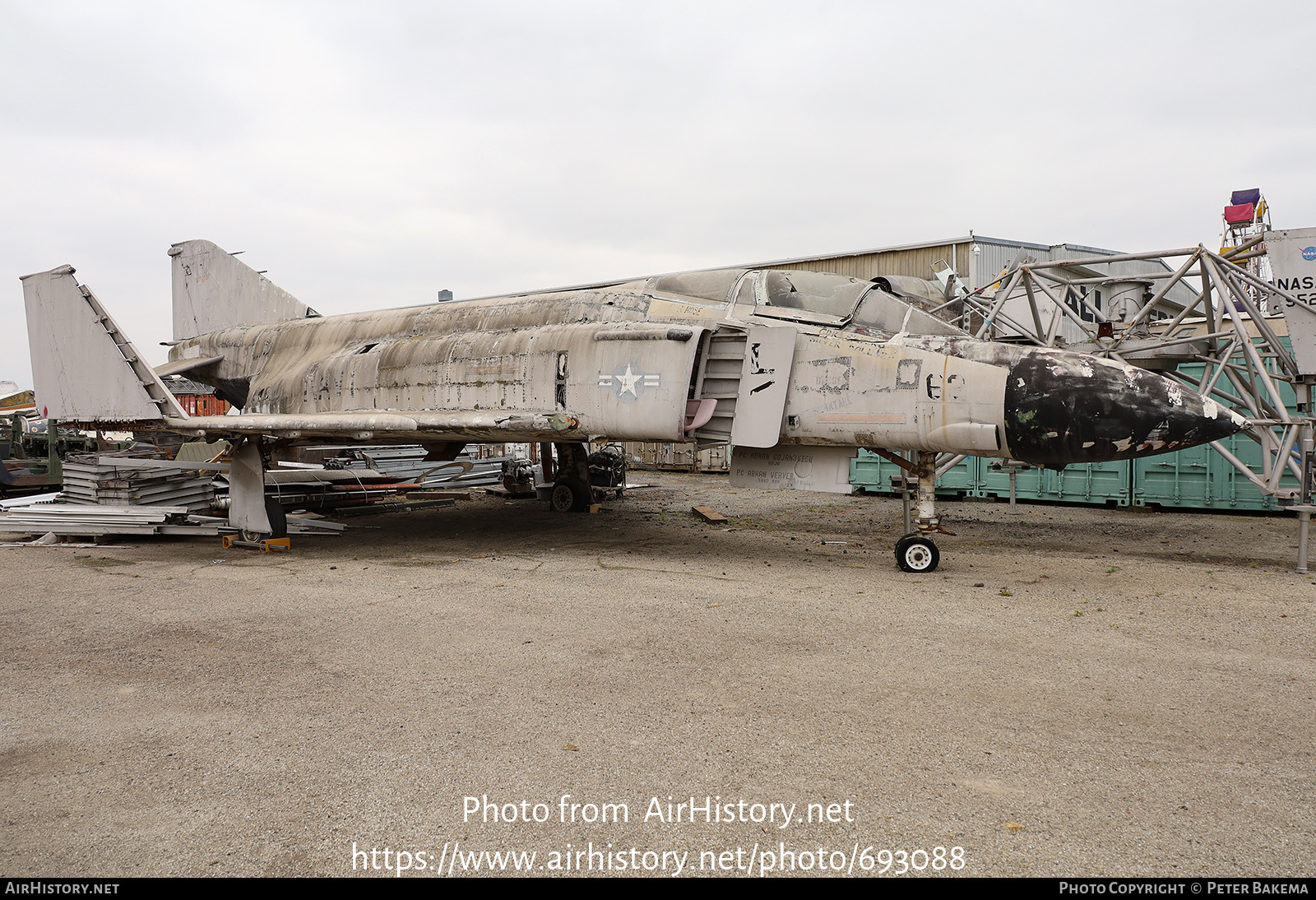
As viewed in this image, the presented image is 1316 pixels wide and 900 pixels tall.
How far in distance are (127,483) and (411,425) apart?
5.12 meters

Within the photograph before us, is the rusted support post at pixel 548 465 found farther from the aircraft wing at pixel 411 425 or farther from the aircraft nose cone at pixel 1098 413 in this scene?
the aircraft nose cone at pixel 1098 413

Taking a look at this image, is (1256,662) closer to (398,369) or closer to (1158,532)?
(1158,532)

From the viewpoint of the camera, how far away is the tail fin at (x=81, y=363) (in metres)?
9.67

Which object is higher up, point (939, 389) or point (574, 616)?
point (939, 389)

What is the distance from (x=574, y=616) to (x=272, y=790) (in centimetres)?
291

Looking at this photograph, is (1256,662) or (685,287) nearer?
(1256,662)

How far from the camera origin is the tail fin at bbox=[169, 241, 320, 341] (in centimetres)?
1300

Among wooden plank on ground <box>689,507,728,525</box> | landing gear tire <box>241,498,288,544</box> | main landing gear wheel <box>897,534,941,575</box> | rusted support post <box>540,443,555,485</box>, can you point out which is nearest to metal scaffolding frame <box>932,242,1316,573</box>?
main landing gear wheel <box>897,534,941,575</box>

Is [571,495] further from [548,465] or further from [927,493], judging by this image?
[927,493]

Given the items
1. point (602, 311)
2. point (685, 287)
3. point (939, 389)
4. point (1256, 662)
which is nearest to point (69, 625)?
point (602, 311)

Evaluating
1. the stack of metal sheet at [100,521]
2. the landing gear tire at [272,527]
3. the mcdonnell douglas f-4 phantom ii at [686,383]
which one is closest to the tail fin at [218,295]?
the mcdonnell douglas f-4 phantom ii at [686,383]

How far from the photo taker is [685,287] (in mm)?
8633

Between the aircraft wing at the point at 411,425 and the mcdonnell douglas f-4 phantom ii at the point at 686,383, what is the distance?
3 centimetres

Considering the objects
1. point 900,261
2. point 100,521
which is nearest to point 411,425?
point 100,521
